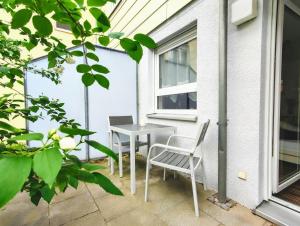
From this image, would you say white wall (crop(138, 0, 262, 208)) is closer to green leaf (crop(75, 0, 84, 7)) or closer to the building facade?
the building facade

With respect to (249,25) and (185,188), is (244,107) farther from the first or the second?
(185,188)

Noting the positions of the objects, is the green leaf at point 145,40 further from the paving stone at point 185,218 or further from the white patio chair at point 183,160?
the paving stone at point 185,218

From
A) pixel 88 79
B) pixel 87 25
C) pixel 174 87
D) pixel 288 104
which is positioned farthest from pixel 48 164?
pixel 174 87

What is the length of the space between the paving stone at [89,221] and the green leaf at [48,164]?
1.57 m

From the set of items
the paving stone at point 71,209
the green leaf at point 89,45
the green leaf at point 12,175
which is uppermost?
the green leaf at point 89,45

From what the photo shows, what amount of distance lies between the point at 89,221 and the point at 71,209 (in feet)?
1.02

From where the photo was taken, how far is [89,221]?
5.35ft

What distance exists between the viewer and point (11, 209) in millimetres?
1827

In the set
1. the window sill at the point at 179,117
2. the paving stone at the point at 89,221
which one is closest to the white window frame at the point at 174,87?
the window sill at the point at 179,117

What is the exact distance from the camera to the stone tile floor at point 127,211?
5.27 ft

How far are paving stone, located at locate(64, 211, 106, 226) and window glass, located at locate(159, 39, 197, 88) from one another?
199 cm

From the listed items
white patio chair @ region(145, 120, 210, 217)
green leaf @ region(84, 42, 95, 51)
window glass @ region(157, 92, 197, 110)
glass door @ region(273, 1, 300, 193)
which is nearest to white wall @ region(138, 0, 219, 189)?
white patio chair @ region(145, 120, 210, 217)

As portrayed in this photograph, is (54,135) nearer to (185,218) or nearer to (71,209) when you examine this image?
(185,218)

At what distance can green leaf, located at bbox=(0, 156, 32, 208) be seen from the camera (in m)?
0.26
